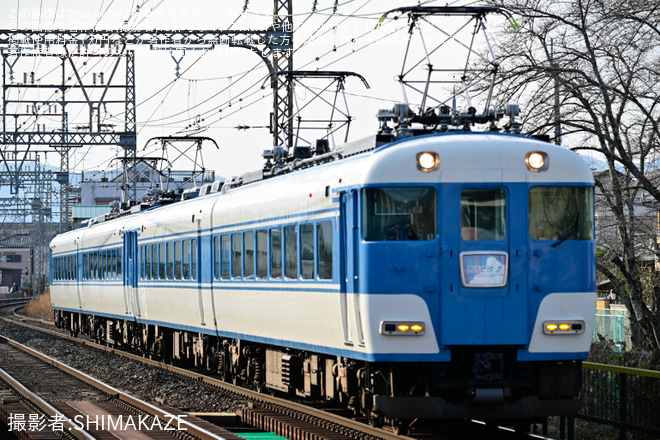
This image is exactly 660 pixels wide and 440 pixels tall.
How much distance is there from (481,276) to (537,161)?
1.30 meters

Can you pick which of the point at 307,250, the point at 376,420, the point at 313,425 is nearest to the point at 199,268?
the point at 307,250

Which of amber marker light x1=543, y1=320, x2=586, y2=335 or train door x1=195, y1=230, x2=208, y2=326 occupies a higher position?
train door x1=195, y1=230, x2=208, y2=326

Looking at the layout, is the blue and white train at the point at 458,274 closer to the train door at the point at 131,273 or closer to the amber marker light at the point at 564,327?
the amber marker light at the point at 564,327

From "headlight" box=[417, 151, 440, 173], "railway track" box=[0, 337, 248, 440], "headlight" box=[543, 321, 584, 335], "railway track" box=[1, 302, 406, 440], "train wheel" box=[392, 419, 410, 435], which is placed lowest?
"railway track" box=[0, 337, 248, 440]

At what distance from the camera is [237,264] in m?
16.4

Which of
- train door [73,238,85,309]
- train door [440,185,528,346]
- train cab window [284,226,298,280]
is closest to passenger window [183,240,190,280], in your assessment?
train cab window [284,226,298,280]

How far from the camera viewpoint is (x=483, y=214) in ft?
36.3

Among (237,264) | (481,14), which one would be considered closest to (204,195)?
(237,264)

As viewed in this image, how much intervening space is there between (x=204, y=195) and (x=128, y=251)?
6.08 meters

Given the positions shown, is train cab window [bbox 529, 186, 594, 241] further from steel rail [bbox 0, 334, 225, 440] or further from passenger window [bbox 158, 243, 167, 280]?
passenger window [bbox 158, 243, 167, 280]

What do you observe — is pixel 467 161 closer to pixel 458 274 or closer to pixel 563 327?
pixel 458 274

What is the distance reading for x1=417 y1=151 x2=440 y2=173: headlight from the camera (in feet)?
36.2

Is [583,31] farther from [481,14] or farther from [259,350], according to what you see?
[259,350]

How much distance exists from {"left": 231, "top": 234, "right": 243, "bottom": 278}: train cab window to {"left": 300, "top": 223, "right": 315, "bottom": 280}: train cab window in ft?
9.91
